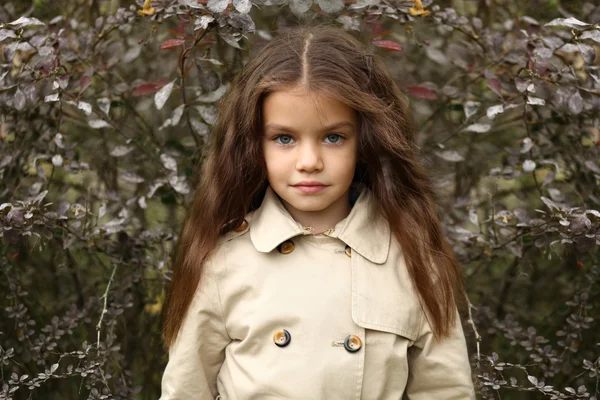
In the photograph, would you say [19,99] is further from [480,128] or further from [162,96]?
[480,128]

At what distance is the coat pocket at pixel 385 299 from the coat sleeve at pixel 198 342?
0.42m

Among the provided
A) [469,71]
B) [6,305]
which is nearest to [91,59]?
[6,305]

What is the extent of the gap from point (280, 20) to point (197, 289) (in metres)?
1.19

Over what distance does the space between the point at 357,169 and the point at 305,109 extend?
0.40m

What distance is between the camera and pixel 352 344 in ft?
6.52

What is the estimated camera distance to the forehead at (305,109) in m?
1.93

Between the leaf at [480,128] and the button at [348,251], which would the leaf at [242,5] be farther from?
the leaf at [480,128]

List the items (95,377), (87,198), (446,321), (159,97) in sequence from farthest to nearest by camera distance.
A: (87,198) < (95,377) < (159,97) < (446,321)

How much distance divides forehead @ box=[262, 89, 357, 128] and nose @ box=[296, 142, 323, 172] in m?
0.06

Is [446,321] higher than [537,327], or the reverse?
[446,321]

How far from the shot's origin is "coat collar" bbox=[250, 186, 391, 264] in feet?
6.81

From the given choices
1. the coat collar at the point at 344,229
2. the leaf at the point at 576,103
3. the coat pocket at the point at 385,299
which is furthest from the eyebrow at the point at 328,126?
the leaf at the point at 576,103

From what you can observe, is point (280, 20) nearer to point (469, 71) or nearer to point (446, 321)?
point (469, 71)

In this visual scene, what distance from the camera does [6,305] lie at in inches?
115
